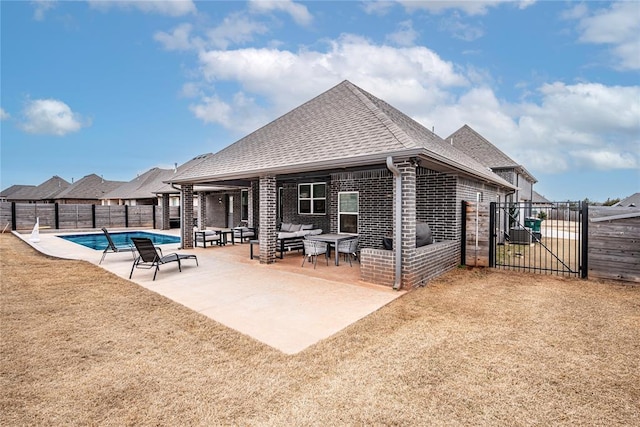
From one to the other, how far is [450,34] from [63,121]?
5705cm

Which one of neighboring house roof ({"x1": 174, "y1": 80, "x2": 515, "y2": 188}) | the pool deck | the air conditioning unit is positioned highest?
neighboring house roof ({"x1": 174, "y1": 80, "x2": 515, "y2": 188})

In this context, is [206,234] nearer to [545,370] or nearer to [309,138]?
[309,138]

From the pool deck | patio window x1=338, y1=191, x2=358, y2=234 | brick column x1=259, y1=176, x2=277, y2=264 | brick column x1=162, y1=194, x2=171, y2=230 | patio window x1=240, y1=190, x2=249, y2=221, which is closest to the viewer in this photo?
the pool deck

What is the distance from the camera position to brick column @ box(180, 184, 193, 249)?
13336 millimetres

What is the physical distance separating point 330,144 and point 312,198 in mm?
5402

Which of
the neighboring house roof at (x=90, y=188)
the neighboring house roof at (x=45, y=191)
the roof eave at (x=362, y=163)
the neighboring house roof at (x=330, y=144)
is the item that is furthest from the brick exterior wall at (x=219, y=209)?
the neighboring house roof at (x=45, y=191)

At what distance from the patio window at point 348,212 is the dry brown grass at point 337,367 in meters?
6.22

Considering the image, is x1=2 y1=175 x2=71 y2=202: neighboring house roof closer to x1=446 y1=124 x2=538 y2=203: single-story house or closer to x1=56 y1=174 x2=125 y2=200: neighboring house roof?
x1=56 y1=174 x2=125 y2=200: neighboring house roof

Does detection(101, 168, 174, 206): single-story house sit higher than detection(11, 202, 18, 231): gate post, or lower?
higher

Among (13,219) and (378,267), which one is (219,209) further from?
(378,267)

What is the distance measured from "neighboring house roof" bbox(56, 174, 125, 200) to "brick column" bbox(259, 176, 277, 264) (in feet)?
150

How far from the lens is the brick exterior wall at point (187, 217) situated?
43.8ft

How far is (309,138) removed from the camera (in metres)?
9.66

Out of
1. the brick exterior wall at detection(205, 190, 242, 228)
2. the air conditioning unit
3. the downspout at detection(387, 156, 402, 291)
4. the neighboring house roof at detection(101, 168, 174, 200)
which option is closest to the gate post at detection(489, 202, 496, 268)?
the downspout at detection(387, 156, 402, 291)
